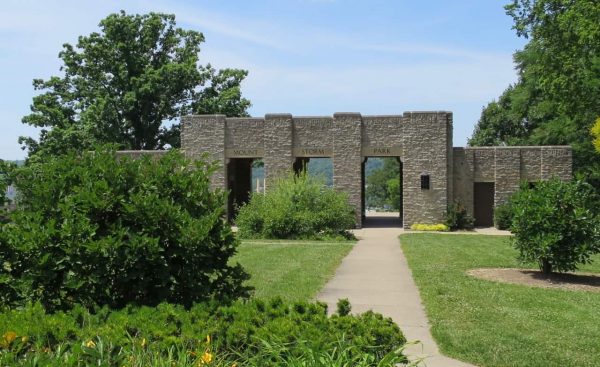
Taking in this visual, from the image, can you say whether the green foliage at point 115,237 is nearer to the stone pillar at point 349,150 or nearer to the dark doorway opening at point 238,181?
the stone pillar at point 349,150

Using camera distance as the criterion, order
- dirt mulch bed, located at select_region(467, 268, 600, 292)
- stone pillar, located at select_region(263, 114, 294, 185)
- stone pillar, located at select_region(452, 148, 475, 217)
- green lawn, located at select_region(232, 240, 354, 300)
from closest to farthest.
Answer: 1. green lawn, located at select_region(232, 240, 354, 300)
2. dirt mulch bed, located at select_region(467, 268, 600, 292)
3. stone pillar, located at select_region(263, 114, 294, 185)
4. stone pillar, located at select_region(452, 148, 475, 217)

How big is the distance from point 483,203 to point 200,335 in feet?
109

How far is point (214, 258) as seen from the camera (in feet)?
22.4

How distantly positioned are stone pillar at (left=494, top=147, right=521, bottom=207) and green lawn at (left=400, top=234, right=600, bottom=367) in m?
20.6

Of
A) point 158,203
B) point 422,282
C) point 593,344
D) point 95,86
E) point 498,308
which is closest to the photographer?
point 158,203

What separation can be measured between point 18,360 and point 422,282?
9.53m

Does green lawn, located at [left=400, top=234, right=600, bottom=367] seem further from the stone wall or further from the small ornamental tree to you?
the stone wall

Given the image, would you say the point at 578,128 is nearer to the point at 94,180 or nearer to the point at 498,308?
the point at 498,308

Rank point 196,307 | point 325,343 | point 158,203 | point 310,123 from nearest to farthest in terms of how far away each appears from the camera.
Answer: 1. point 325,343
2. point 196,307
3. point 158,203
4. point 310,123

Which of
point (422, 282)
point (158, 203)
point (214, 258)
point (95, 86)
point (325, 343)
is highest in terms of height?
point (95, 86)

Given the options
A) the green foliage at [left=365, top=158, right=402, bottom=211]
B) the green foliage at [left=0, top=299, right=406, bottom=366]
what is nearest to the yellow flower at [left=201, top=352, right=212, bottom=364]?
the green foliage at [left=0, top=299, right=406, bottom=366]

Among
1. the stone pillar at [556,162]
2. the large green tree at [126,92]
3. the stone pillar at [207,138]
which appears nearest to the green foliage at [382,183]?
the large green tree at [126,92]

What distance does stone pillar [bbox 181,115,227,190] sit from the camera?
35.7 metres

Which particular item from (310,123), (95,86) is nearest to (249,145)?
(310,123)
